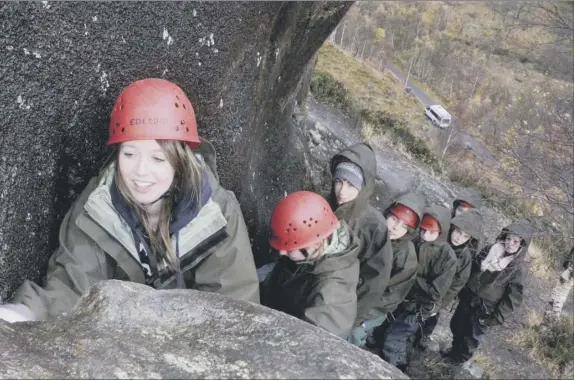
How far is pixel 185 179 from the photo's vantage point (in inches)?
104

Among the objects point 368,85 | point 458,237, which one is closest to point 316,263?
point 458,237

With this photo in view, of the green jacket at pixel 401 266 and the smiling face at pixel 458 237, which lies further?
the smiling face at pixel 458 237

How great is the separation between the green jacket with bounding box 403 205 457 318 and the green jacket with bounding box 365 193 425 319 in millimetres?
330

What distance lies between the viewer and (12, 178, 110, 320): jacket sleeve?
2381 millimetres

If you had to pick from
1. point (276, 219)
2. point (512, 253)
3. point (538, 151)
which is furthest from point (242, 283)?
point (538, 151)

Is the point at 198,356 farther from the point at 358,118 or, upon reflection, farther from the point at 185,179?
the point at 358,118

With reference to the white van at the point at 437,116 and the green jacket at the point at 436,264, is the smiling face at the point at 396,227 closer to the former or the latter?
the green jacket at the point at 436,264

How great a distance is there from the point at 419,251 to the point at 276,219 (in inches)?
92.7

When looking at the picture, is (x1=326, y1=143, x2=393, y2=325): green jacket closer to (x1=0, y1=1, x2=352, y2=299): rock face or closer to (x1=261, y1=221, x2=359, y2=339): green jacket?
(x1=261, y1=221, x2=359, y2=339): green jacket

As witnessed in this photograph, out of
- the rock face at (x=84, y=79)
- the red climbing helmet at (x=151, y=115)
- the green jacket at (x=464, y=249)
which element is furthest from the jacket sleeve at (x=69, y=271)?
the green jacket at (x=464, y=249)

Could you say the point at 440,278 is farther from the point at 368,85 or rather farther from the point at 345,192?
the point at 368,85

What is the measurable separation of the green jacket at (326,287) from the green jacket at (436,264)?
1.88m

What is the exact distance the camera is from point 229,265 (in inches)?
113

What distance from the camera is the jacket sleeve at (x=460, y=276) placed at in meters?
5.85
